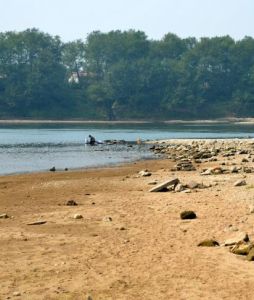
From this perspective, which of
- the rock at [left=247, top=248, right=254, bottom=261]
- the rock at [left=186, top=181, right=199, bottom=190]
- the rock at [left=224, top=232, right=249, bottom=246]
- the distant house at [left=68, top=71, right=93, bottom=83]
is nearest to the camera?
the rock at [left=247, top=248, right=254, bottom=261]

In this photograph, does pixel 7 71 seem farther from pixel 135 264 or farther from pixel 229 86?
pixel 135 264

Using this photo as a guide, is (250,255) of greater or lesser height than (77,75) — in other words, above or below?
below

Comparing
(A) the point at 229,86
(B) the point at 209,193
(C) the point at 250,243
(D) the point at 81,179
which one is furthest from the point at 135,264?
(A) the point at 229,86

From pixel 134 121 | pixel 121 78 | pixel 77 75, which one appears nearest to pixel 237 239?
pixel 134 121

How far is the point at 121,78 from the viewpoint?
14400 centimetres

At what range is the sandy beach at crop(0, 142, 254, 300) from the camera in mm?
8703

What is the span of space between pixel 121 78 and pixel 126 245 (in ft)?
440

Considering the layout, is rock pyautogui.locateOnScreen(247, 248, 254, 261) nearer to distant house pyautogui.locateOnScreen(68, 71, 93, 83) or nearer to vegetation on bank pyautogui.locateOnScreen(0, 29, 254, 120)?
vegetation on bank pyautogui.locateOnScreen(0, 29, 254, 120)

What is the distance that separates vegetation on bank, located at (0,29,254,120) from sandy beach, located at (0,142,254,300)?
122320mm

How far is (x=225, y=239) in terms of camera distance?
38.2 feet

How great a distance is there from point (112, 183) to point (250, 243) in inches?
493

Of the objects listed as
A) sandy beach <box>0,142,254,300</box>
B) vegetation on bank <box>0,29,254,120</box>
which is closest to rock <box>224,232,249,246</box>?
sandy beach <box>0,142,254,300</box>

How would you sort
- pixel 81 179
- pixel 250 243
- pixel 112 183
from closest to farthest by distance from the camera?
pixel 250 243
pixel 112 183
pixel 81 179

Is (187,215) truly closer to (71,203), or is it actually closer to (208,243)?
(208,243)
